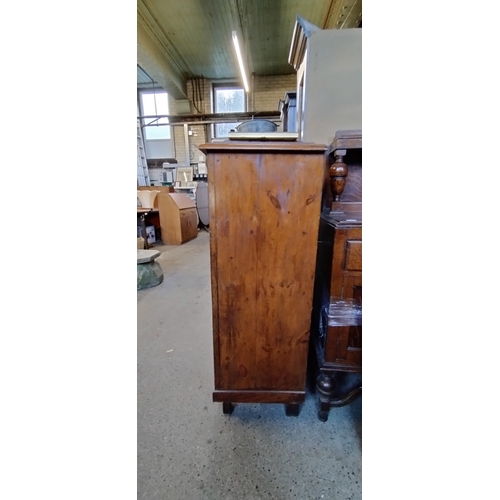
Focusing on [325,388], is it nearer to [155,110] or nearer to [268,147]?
[268,147]

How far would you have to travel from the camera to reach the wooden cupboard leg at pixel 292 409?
973mm

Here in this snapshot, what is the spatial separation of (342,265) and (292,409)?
68 cm

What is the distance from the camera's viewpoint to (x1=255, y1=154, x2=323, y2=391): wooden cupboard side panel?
730 mm

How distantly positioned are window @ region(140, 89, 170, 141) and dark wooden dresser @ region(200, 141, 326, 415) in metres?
7.00

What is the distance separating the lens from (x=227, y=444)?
2.88 feet

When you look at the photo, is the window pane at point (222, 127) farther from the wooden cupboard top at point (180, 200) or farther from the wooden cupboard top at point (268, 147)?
the wooden cupboard top at point (268, 147)

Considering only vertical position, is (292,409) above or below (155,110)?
below

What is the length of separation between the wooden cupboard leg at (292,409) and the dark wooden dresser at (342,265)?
10 cm

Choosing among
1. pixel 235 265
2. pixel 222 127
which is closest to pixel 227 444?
pixel 235 265

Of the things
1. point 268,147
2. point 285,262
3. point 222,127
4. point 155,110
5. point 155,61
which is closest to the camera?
point 268,147

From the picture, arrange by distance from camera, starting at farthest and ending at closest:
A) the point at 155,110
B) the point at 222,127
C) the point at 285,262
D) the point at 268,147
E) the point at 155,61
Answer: the point at 155,110
the point at 222,127
the point at 155,61
the point at 285,262
the point at 268,147
